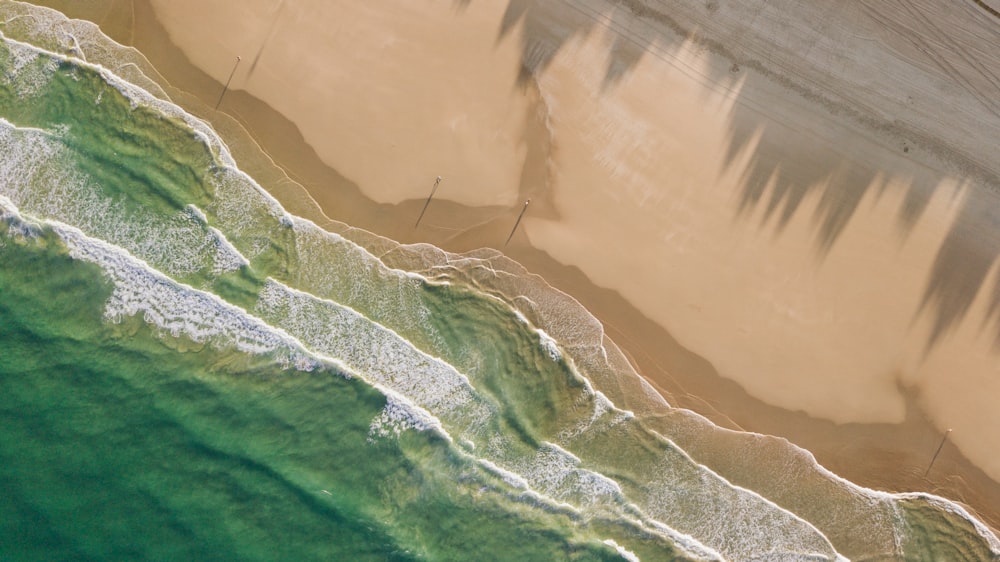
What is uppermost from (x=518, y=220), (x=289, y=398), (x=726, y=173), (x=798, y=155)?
(x=798, y=155)

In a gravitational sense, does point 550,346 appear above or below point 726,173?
below

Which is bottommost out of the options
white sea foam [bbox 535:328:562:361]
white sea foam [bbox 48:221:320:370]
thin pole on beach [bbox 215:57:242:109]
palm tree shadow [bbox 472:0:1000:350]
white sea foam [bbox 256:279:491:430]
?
white sea foam [bbox 48:221:320:370]

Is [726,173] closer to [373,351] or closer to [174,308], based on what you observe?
[373,351]

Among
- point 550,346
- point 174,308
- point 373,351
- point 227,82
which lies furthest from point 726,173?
point 174,308

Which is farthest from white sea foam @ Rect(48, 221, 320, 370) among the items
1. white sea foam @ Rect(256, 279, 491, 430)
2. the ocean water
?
white sea foam @ Rect(256, 279, 491, 430)

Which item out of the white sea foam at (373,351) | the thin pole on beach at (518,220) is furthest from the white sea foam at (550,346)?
the thin pole on beach at (518,220)

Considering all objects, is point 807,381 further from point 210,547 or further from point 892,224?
point 210,547

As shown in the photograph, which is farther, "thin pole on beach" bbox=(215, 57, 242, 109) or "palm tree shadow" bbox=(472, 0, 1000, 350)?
"thin pole on beach" bbox=(215, 57, 242, 109)

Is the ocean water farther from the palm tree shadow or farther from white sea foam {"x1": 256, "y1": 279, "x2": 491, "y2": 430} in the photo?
the palm tree shadow
